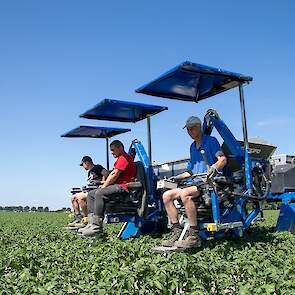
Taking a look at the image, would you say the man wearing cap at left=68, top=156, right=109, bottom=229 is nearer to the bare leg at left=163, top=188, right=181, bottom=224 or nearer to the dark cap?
the dark cap

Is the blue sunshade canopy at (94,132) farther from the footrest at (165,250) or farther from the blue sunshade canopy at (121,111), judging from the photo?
the footrest at (165,250)

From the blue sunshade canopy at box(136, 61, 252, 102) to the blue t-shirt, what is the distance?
3.21ft

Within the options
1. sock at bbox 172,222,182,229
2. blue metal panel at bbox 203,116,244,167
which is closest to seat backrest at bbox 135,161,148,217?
sock at bbox 172,222,182,229

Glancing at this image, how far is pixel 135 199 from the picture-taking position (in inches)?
296

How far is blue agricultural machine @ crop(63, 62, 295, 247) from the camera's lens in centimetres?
620

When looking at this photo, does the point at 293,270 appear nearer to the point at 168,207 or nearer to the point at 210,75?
the point at 168,207

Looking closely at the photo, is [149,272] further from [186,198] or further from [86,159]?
[86,159]

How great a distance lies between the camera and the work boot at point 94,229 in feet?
22.7

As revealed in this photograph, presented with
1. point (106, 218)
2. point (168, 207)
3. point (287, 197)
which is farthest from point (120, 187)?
point (287, 197)

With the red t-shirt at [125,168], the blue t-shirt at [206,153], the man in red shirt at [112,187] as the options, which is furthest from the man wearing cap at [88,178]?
the blue t-shirt at [206,153]

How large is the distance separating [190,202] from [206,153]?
914mm

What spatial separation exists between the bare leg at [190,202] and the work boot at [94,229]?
1.77 metres

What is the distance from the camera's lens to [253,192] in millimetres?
6625

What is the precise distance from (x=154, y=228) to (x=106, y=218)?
1286mm
